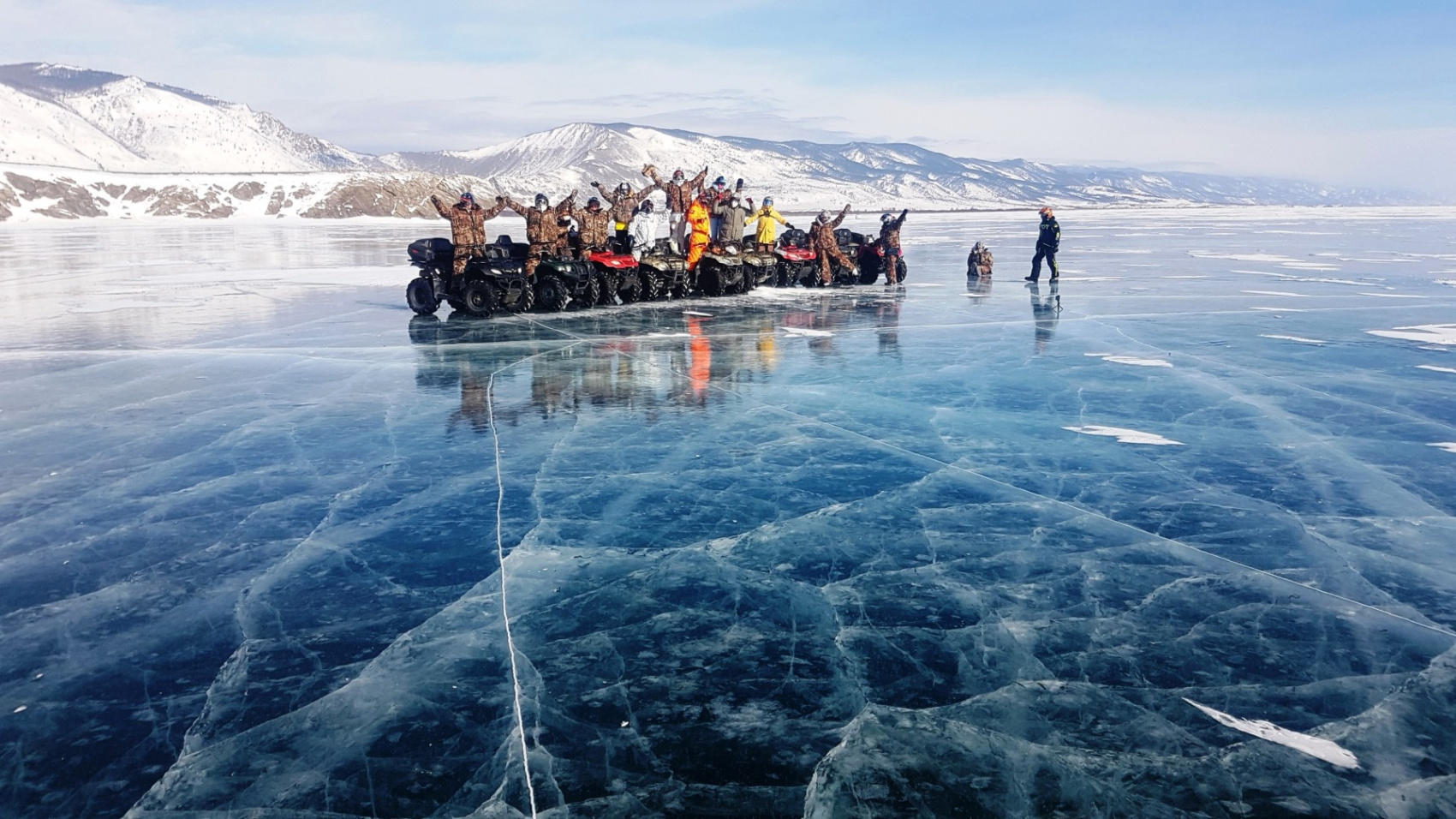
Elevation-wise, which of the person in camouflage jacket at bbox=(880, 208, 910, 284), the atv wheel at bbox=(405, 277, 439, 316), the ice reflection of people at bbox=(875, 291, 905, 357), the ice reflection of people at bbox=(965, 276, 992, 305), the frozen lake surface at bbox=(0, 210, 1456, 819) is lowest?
the frozen lake surface at bbox=(0, 210, 1456, 819)

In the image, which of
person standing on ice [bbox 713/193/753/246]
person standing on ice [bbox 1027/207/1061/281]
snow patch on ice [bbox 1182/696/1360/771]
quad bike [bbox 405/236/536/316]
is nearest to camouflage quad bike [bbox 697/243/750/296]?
person standing on ice [bbox 713/193/753/246]

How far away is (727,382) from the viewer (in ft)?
32.7

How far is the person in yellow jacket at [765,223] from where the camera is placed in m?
18.6

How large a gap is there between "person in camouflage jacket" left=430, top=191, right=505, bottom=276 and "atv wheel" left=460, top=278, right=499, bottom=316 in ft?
1.10

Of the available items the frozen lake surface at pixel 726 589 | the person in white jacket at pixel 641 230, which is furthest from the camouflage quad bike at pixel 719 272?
the frozen lake surface at pixel 726 589

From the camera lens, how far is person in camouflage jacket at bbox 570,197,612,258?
Answer: 51.2ft

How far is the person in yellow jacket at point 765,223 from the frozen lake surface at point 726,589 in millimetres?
8183

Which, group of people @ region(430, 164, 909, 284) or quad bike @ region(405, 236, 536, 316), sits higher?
group of people @ region(430, 164, 909, 284)

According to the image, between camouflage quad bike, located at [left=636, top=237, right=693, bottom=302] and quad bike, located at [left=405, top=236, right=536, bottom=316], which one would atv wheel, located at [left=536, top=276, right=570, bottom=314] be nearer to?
quad bike, located at [left=405, top=236, right=536, bottom=316]

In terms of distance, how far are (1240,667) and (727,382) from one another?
6440mm

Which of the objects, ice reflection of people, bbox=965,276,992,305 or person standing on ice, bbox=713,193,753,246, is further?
ice reflection of people, bbox=965,276,992,305

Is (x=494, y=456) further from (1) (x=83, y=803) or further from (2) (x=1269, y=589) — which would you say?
(2) (x=1269, y=589)

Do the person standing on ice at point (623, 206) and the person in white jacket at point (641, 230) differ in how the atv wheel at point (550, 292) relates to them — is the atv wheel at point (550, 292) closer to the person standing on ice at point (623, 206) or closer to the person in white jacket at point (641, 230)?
the person standing on ice at point (623, 206)

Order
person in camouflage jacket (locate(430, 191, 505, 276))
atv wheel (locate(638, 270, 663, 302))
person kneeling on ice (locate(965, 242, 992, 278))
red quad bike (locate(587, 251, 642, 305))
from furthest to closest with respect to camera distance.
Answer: person kneeling on ice (locate(965, 242, 992, 278))
atv wheel (locate(638, 270, 663, 302))
red quad bike (locate(587, 251, 642, 305))
person in camouflage jacket (locate(430, 191, 505, 276))
